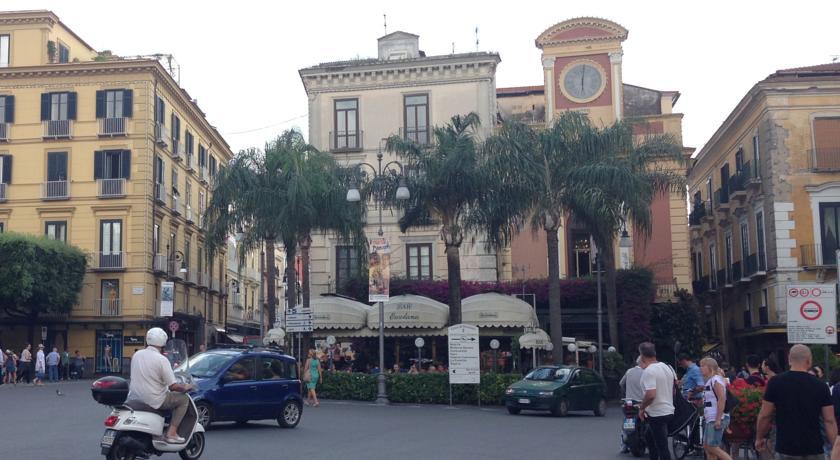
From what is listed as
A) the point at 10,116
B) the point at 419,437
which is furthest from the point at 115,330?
the point at 419,437

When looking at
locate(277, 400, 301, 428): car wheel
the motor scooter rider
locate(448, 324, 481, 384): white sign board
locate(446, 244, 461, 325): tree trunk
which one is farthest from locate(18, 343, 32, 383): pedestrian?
the motor scooter rider

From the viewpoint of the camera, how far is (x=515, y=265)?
139ft

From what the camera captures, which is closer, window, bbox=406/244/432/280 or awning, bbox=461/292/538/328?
awning, bbox=461/292/538/328

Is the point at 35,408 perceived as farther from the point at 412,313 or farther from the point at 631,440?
the point at 631,440

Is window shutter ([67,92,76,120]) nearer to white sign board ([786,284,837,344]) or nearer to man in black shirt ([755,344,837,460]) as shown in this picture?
white sign board ([786,284,837,344])

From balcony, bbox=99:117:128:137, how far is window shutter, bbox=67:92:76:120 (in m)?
1.52

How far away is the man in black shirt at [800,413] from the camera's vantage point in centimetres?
811

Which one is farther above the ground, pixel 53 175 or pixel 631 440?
pixel 53 175

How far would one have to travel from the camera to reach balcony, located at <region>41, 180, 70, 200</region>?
50.9 m

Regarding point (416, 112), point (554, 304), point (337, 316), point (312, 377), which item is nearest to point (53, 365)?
point (337, 316)

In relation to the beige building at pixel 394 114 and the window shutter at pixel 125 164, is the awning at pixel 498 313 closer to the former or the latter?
the beige building at pixel 394 114

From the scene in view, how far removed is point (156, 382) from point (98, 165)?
4191 cm

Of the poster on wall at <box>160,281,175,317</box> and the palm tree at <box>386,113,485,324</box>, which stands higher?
the palm tree at <box>386,113,485,324</box>

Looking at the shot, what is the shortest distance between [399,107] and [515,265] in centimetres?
879
